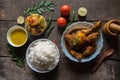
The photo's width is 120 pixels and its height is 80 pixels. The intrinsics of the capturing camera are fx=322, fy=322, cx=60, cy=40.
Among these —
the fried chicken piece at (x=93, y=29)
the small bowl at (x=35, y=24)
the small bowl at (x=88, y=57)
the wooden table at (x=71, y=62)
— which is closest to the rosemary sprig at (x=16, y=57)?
the wooden table at (x=71, y=62)

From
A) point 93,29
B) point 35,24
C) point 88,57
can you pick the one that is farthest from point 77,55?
point 35,24

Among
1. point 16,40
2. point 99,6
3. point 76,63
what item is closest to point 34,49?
point 16,40

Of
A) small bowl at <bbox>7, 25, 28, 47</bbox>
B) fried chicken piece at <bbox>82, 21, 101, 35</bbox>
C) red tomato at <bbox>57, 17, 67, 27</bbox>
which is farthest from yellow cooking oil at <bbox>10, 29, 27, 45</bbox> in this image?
fried chicken piece at <bbox>82, 21, 101, 35</bbox>

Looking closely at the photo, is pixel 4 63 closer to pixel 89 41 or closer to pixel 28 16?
pixel 28 16

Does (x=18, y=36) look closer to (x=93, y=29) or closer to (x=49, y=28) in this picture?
(x=49, y=28)

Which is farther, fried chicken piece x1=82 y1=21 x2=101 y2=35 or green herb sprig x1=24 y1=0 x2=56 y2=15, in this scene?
green herb sprig x1=24 y1=0 x2=56 y2=15

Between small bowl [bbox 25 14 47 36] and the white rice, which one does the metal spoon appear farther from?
small bowl [bbox 25 14 47 36]
